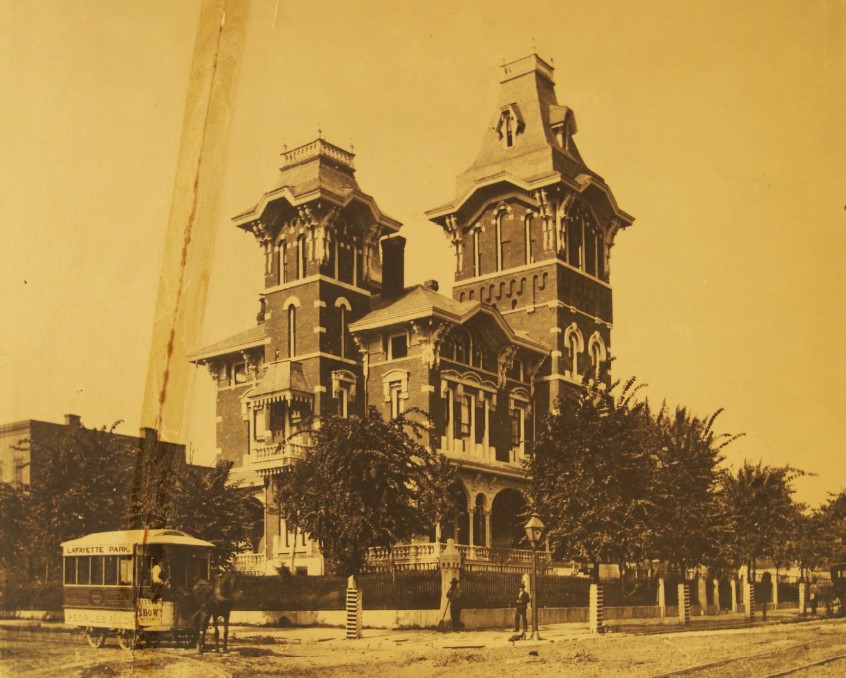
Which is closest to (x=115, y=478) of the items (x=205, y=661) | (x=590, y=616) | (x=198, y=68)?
(x=205, y=661)

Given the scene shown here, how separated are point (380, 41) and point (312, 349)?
1990 millimetres

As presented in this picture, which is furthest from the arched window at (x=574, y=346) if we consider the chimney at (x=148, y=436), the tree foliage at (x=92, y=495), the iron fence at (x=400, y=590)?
the chimney at (x=148, y=436)

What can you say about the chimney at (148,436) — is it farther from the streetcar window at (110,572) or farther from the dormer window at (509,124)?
the dormer window at (509,124)

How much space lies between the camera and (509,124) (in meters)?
7.29

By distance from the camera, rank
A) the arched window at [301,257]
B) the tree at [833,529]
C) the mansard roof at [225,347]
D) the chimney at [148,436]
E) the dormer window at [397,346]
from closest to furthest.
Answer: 1. the chimney at [148,436]
2. the mansard roof at [225,347]
3. the arched window at [301,257]
4. the tree at [833,529]
5. the dormer window at [397,346]

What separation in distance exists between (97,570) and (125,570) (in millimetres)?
179

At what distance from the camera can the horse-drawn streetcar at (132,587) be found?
5680mm

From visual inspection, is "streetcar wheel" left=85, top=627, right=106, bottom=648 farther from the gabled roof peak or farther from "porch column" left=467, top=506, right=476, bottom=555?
the gabled roof peak

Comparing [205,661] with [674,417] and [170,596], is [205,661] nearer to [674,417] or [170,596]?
[170,596]

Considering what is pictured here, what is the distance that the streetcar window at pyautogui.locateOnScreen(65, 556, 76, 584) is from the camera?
584cm

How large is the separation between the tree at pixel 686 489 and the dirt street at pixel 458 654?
0.70m

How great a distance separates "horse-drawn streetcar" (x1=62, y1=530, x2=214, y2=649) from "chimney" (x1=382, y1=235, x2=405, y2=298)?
2415 millimetres

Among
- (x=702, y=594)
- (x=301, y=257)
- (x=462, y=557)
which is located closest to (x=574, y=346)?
(x=462, y=557)

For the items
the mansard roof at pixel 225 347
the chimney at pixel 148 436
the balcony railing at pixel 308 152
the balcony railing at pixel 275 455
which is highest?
the balcony railing at pixel 308 152
